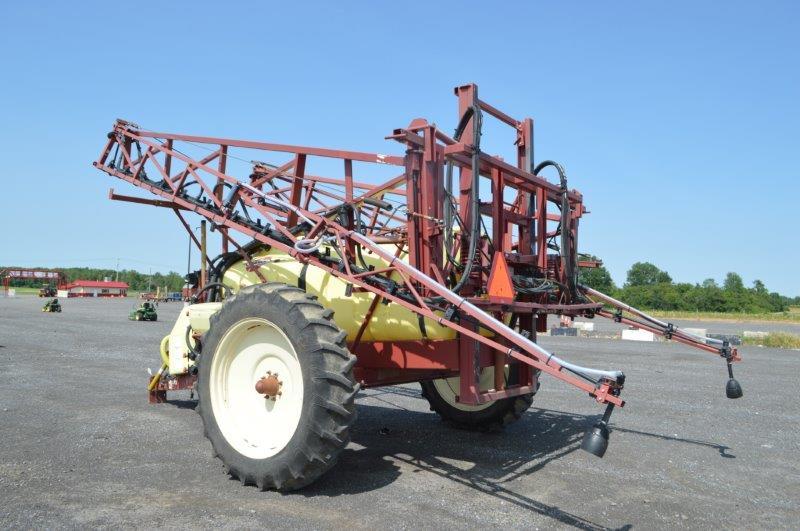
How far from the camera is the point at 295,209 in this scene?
18.6 feet

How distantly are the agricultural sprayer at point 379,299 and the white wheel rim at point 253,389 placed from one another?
12 mm

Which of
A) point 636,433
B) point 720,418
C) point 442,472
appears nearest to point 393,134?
point 442,472

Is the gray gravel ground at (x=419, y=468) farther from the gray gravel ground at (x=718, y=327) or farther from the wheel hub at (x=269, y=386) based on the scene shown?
the gray gravel ground at (x=718, y=327)

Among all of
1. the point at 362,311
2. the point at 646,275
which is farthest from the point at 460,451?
the point at 646,275

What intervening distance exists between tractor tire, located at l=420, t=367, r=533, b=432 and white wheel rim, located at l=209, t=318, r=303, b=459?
7.81ft

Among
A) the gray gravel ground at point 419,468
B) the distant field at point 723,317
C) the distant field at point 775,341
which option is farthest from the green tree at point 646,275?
the gray gravel ground at point 419,468

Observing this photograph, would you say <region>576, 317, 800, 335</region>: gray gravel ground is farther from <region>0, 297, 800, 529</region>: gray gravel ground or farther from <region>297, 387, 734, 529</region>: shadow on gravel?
<region>297, 387, 734, 529</region>: shadow on gravel

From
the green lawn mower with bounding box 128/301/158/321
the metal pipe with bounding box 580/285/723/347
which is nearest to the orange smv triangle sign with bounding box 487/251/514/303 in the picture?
the metal pipe with bounding box 580/285/723/347

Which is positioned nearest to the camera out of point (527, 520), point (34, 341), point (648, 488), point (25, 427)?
point (527, 520)

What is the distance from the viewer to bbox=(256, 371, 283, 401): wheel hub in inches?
205

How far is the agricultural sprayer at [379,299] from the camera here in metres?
4.65

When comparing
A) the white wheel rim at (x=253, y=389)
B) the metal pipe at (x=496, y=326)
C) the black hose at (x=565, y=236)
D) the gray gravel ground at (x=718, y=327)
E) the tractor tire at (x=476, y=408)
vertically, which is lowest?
the gray gravel ground at (x=718, y=327)

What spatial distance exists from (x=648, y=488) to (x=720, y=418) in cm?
434

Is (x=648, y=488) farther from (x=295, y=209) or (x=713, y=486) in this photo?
(x=295, y=209)
